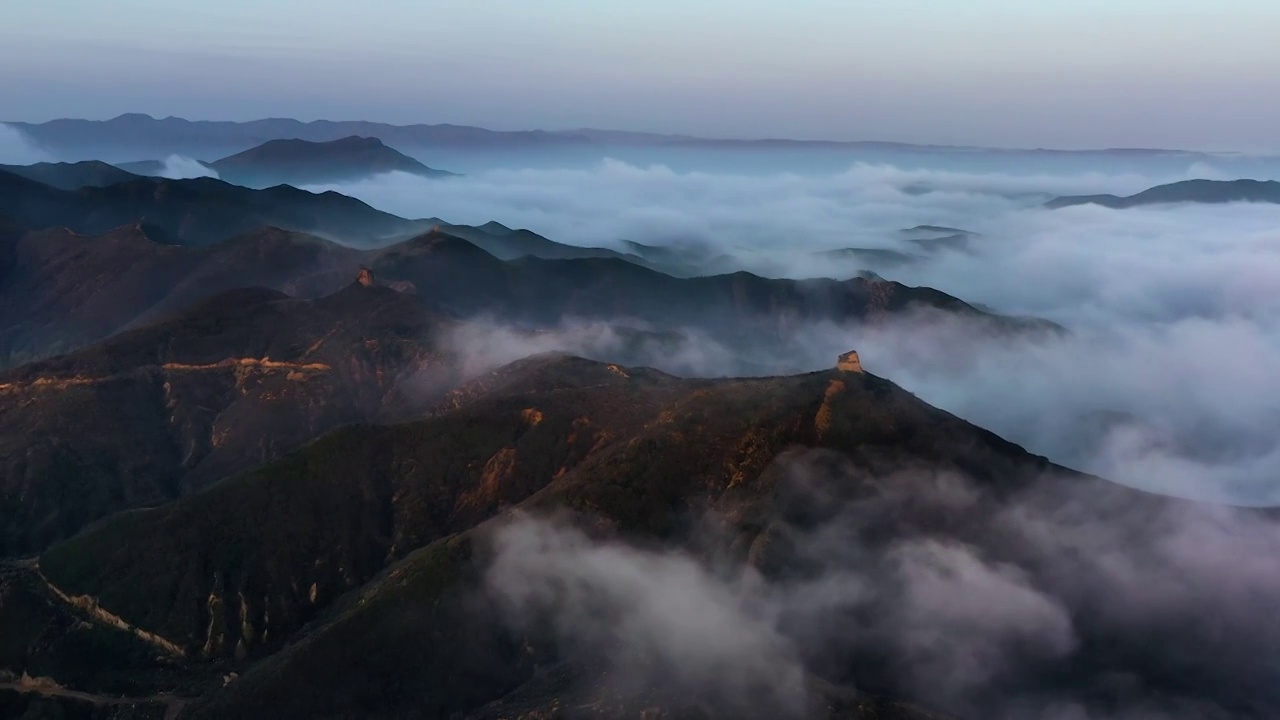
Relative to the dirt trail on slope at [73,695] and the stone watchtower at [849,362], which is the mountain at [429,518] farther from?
the dirt trail on slope at [73,695]

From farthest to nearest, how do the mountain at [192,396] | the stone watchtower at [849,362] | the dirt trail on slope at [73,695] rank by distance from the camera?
the mountain at [192,396] → the stone watchtower at [849,362] → the dirt trail on slope at [73,695]

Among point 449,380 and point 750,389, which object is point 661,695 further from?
point 449,380

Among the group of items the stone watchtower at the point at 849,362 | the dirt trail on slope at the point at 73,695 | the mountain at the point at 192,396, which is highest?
the stone watchtower at the point at 849,362

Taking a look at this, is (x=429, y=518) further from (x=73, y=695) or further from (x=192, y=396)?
(x=192, y=396)

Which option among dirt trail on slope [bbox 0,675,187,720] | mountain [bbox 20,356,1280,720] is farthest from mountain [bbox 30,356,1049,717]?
dirt trail on slope [bbox 0,675,187,720]

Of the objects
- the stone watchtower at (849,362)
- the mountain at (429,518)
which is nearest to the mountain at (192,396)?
the mountain at (429,518)

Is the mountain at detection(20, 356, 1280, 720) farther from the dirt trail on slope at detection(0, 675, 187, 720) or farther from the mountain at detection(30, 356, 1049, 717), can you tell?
the dirt trail on slope at detection(0, 675, 187, 720)
